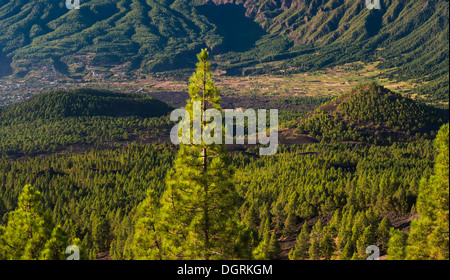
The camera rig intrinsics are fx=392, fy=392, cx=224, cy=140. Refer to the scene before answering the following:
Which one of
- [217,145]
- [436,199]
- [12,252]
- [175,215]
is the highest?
[217,145]

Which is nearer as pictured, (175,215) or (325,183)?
(175,215)

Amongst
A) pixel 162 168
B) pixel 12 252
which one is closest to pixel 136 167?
pixel 162 168

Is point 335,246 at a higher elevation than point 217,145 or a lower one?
lower

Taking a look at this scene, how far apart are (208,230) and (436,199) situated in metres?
18.1

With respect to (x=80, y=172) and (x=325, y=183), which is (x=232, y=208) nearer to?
(x=325, y=183)
